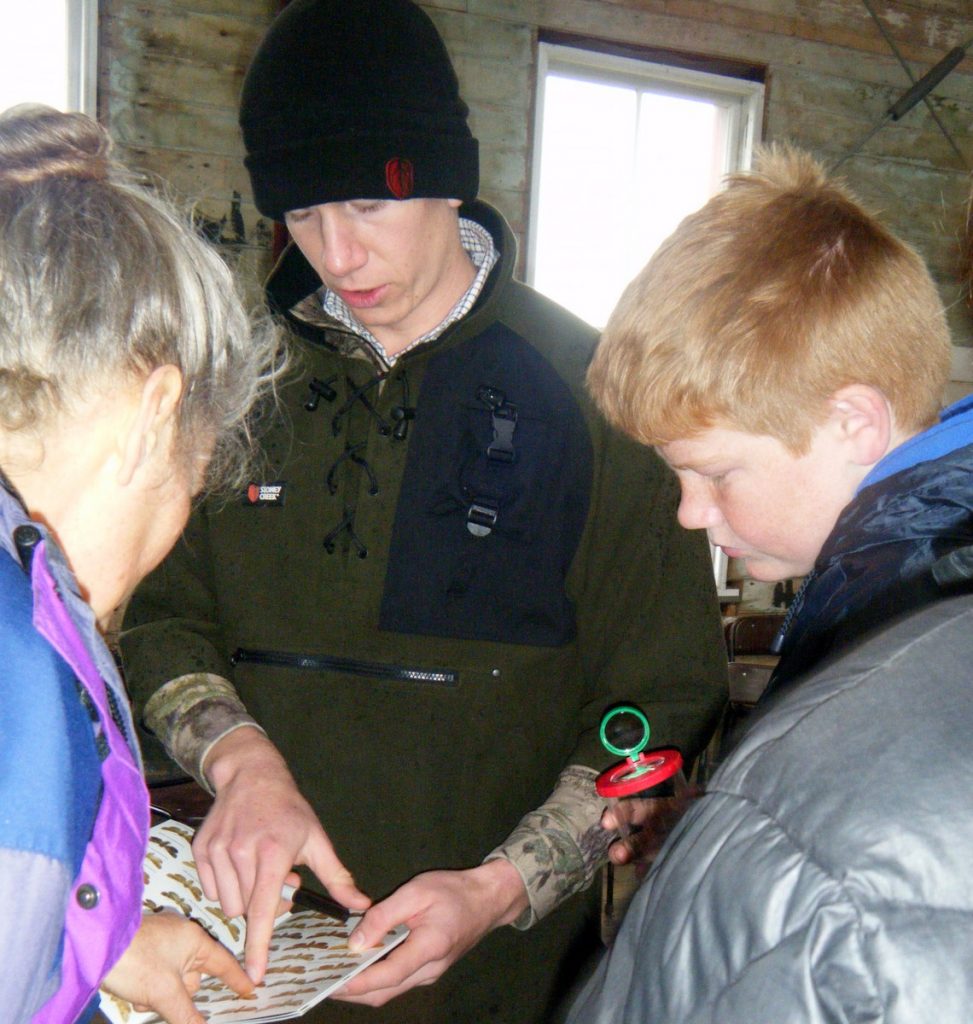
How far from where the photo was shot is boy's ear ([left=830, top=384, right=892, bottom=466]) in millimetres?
1176

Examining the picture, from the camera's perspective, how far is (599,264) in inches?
189

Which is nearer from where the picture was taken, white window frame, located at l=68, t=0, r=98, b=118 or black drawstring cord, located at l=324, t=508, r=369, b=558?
black drawstring cord, located at l=324, t=508, r=369, b=558

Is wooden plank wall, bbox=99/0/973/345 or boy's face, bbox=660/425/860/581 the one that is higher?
wooden plank wall, bbox=99/0/973/345

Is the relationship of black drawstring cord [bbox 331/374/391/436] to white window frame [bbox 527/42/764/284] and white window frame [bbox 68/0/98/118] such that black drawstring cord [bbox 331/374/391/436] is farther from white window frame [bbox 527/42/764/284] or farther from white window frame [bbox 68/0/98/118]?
white window frame [bbox 527/42/764/284]

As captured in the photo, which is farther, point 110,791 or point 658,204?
point 658,204

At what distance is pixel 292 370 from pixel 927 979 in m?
1.41

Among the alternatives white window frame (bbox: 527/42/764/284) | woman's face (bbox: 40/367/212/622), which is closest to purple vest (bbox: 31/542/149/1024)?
woman's face (bbox: 40/367/212/622)

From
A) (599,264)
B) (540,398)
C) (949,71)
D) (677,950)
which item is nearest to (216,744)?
(540,398)

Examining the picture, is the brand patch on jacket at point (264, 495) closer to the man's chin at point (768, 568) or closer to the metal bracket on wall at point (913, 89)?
the man's chin at point (768, 568)

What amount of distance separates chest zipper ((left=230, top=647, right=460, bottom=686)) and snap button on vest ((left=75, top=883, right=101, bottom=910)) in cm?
74

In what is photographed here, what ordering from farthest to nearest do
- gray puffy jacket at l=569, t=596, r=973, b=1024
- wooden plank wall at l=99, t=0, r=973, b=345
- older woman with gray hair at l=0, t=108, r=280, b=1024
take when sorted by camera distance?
wooden plank wall at l=99, t=0, r=973, b=345 → older woman with gray hair at l=0, t=108, r=280, b=1024 → gray puffy jacket at l=569, t=596, r=973, b=1024

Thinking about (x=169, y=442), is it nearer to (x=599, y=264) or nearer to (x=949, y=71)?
(x=599, y=264)

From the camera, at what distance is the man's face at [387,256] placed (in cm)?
154

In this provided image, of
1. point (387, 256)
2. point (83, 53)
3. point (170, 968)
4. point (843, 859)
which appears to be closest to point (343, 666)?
point (170, 968)
